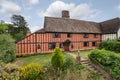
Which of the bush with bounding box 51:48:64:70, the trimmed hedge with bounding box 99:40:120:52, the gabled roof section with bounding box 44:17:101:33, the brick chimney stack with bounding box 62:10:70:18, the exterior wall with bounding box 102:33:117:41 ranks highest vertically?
the brick chimney stack with bounding box 62:10:70:18

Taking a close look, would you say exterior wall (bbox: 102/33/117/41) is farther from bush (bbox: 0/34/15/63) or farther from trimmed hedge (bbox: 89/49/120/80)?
bush (bbox: 0/34/15/63)

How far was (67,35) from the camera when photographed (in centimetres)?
3409

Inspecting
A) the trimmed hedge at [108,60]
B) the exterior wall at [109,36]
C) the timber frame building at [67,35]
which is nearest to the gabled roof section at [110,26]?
the timber frame building at [67,35]

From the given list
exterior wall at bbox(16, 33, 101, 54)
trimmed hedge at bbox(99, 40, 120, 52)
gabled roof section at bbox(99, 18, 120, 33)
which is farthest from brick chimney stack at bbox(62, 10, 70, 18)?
trimmed hedge at bbox(99, 40, 120, 52)

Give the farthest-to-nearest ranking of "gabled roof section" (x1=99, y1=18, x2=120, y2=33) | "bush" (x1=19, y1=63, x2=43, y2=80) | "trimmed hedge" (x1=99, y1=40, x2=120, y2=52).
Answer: "gabled roof section" (x1=99, y1=18, x2=120, y2=33)
"trimmed hedge" (x1=99, y1=40, x2=120, y2=52)
"bush" (x1=19, y1=63, x2=43, y2=80)

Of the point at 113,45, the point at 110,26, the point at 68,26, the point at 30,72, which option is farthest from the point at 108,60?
the point at 110,26

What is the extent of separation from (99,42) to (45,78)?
82.2 feet

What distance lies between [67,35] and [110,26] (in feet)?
40.5

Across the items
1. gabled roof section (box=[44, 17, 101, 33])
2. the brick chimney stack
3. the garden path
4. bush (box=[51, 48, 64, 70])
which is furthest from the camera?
the brick chimney stack

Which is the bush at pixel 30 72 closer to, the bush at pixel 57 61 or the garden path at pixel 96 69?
the bush at pixel 57 61

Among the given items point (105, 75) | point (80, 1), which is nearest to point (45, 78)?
point (105, 75)

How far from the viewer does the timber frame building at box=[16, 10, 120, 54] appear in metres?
30.1

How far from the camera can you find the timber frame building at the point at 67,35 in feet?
98.9

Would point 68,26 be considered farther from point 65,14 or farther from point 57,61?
point 57,61
